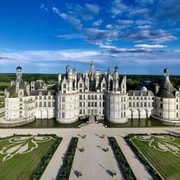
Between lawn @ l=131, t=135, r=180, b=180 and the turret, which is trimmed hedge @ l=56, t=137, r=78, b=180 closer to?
lawn @ l=131, t=135, r=180, b=180

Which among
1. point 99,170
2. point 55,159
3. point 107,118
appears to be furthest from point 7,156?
point 107,118

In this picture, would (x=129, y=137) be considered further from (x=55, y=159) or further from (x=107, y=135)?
(x=55, y=159)

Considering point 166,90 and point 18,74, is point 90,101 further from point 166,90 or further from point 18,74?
point 166,90

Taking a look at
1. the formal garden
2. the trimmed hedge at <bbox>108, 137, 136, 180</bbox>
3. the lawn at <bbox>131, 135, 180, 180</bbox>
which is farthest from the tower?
the lawn at <bbox>131, 135, 180, 180</bbox>

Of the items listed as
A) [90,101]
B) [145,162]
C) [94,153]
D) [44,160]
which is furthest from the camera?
[90,101]

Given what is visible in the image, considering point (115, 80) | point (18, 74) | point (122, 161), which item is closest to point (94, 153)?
point (122, 161)

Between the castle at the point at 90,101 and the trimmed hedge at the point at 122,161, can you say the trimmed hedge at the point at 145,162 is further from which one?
the castle at the point at 90,101
